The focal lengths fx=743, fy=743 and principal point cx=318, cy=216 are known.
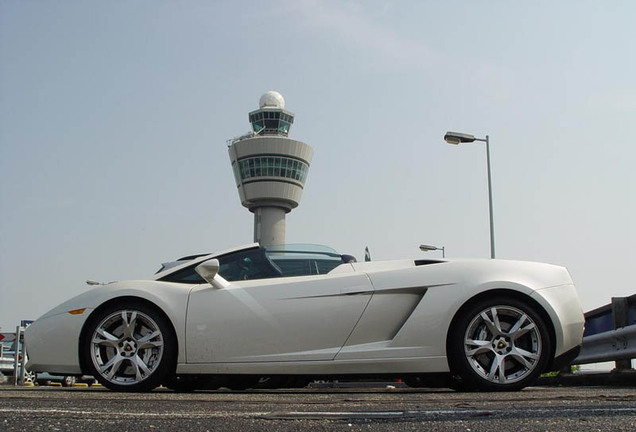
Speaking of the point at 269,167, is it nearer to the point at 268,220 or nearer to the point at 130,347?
the point at 268,220

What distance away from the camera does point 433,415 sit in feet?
9.98

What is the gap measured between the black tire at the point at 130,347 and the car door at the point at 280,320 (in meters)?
0.20

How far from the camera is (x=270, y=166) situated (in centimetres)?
7788

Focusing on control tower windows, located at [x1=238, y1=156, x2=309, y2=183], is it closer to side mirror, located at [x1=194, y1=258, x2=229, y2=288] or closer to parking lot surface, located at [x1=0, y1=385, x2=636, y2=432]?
side mirror, located at [x1=194, y1=258, x2=229, y2=288]

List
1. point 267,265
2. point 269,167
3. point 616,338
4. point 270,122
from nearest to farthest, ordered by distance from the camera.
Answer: point 267,265 → point 616,338 → point 269,167 → point 270,122

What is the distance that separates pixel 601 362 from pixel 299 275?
3.97 m

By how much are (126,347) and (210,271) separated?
0.82 m

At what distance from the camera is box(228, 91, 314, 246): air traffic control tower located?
77.6 m

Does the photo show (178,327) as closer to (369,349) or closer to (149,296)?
(149,296)

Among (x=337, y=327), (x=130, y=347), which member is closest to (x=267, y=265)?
(x=337, y=327)

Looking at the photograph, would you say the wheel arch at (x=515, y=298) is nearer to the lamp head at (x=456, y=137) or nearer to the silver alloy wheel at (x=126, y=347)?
the silver alloy wheel at (x=126, y=347)

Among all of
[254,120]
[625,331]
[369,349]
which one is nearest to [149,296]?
[369,349]

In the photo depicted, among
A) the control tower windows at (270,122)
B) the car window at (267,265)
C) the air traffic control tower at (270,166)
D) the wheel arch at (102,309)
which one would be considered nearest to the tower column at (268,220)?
the air traffic control tower at (270,166)

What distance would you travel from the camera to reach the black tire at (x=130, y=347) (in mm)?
5246
